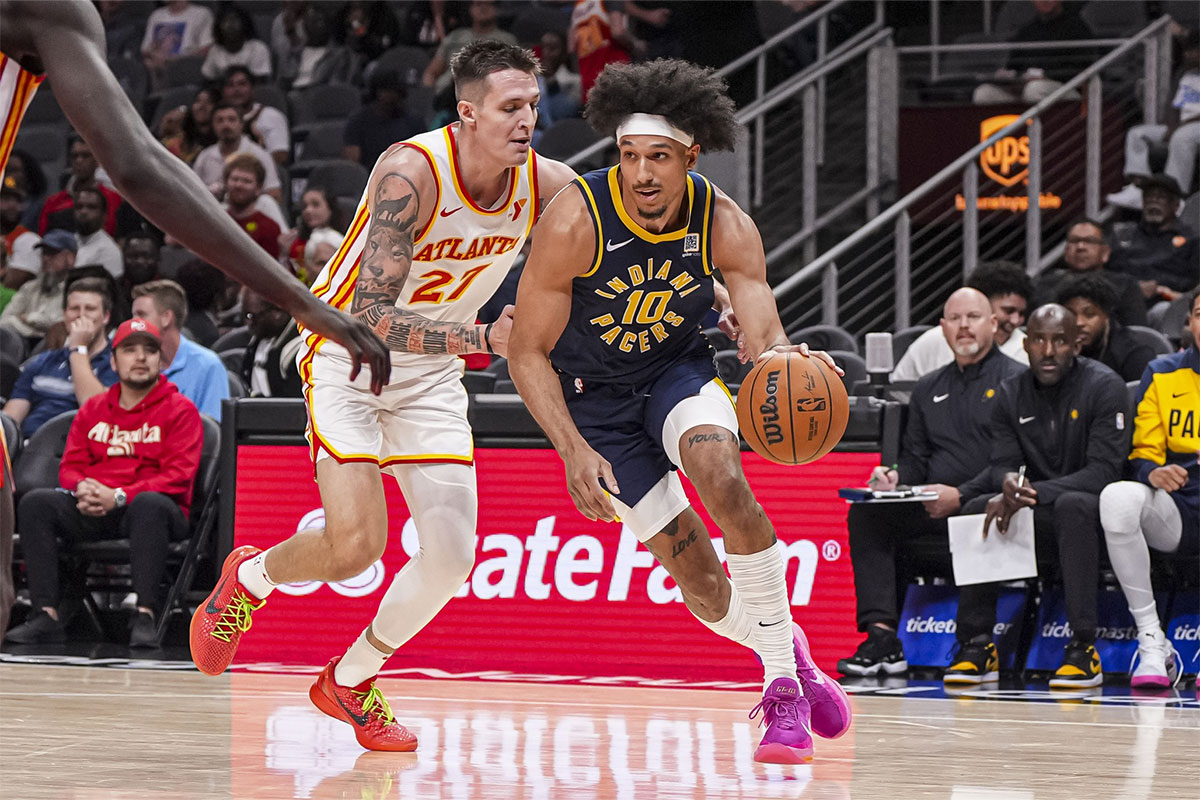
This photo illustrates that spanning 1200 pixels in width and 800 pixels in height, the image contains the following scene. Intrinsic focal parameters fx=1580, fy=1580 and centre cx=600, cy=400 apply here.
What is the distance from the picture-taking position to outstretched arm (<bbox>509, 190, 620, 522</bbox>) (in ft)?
15.5

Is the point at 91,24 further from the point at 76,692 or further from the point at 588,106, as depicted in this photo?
the point at 76,692

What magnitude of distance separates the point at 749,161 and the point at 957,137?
163cm

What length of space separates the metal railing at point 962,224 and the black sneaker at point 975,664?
3.20m

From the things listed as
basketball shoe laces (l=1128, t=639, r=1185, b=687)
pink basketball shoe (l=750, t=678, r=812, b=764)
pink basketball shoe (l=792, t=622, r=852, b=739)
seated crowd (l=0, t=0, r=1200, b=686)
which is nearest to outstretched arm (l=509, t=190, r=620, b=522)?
pink basketball shoe (l=750, t=678, r=812, b=764)

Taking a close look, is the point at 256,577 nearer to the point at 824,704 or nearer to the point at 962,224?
the point at 824,704

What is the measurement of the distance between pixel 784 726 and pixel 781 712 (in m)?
0.04

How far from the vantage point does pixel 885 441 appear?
7426mm

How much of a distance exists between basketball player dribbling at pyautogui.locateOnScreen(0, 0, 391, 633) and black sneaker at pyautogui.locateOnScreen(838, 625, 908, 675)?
501cm

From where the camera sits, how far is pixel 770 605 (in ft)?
15.5

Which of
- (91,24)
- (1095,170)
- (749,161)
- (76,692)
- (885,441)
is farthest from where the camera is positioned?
(749,161)

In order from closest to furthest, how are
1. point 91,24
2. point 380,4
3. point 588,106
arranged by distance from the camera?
point 91,24
point 588,106
point 380,4

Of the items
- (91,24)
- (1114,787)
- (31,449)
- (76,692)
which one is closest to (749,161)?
(31,449)

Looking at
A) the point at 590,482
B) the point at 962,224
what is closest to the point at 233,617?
the point at 590,482

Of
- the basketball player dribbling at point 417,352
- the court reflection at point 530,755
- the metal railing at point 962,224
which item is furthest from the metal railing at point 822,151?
the basketball player dribbling at point 417,352
